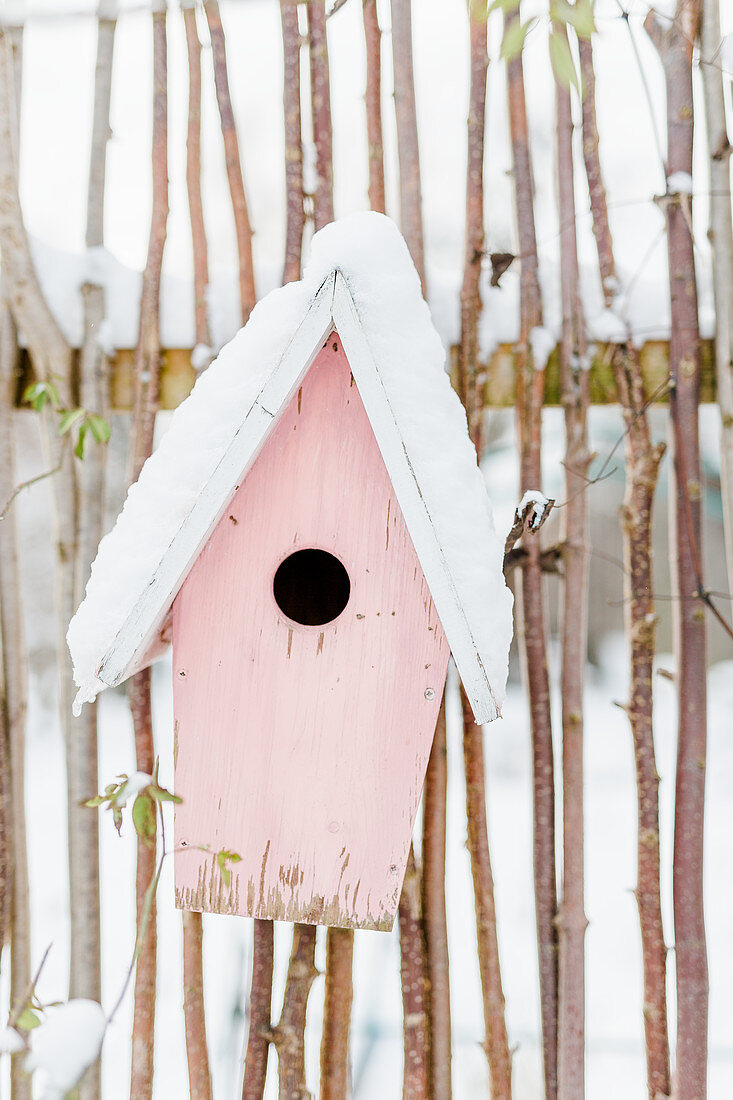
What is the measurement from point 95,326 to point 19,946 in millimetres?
840

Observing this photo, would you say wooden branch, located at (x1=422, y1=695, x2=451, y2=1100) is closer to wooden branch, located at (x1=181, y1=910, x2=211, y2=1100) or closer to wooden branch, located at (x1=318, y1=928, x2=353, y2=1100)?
wooden branch, located at (x1=318, y1=928, x2=353, y2=1100)

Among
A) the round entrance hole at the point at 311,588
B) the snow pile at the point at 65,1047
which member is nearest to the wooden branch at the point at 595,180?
the round entrance hole at the point at 311,588

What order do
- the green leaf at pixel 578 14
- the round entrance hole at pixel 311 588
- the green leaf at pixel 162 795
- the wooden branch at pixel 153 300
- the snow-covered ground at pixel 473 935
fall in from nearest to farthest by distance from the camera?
the green leaf at pixel 578 14
the green leaf at pixel 162 795
the round entrance hole at pixel 311 588
the wooden branch at pixel 153 300
the snow-covered ground at pixel 473 935

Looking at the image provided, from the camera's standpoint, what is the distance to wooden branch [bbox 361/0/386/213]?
1.01 meters

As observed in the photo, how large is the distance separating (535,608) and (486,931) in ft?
1.29

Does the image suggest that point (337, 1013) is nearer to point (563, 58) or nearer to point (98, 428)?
point (98, 428)

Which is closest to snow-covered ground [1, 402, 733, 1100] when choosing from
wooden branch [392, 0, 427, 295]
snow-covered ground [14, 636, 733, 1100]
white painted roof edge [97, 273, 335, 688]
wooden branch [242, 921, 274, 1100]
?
snow-covered ground [14, 636, 733, 1100]

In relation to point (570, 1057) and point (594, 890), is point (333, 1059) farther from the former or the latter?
point (594, 890)

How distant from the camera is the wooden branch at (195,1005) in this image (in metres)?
0.98

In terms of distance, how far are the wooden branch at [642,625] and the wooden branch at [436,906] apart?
23cm

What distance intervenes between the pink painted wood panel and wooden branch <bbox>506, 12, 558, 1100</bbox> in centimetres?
32

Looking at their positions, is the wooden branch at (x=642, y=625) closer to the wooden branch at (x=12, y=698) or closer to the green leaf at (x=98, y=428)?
the green leaf at (x=98, y=428)

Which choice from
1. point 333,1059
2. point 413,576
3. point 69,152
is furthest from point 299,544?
point 69,152

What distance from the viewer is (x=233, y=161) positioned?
1037 millimetres
